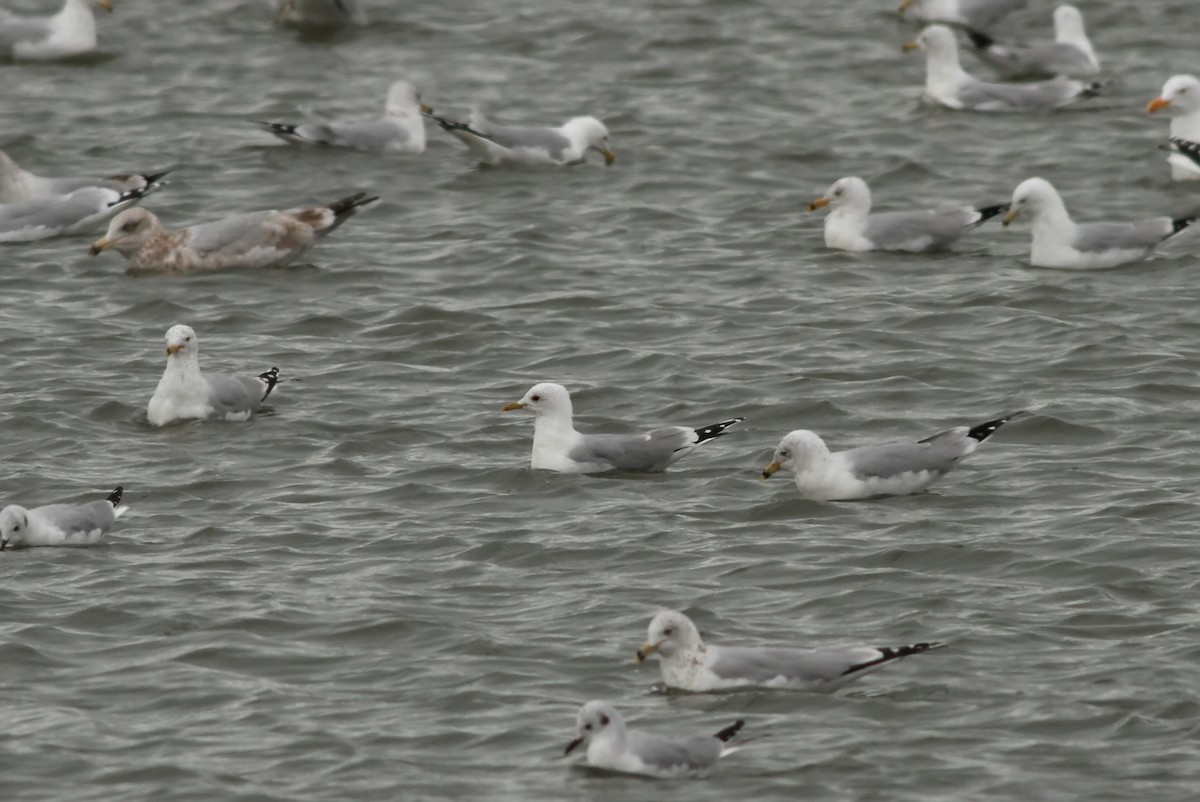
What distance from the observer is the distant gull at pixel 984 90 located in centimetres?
2208

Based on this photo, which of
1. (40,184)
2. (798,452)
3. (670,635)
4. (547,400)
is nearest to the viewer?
(670,635)

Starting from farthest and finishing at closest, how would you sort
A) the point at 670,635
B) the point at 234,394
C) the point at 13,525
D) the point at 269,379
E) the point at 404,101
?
1. the point at 404,101
2. the point at 269,379
3. the point at 234,394
4. the point at 13,525
5. the point at 670,635

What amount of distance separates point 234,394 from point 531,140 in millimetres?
6535

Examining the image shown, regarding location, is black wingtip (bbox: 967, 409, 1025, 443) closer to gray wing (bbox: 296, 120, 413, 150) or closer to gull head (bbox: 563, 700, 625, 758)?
gull head (bbox: 563, 700, 625, 758)

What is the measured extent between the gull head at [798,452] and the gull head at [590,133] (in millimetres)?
8190

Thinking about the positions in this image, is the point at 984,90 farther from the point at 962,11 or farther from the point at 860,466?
the point at 860,466

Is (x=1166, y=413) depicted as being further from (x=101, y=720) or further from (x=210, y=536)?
(x=101, y=720)

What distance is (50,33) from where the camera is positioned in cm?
2353

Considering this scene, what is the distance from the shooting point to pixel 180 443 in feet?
45.2

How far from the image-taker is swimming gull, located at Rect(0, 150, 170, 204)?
18.7m

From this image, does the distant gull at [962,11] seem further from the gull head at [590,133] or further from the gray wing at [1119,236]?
the gray wing at [1119,236]

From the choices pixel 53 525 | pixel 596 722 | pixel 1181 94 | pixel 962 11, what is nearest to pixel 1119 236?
pixel 1181 94

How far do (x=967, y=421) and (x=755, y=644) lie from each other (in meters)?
3.81

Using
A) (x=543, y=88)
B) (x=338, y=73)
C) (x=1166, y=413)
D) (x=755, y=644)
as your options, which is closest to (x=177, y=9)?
(x=338, y=73)
